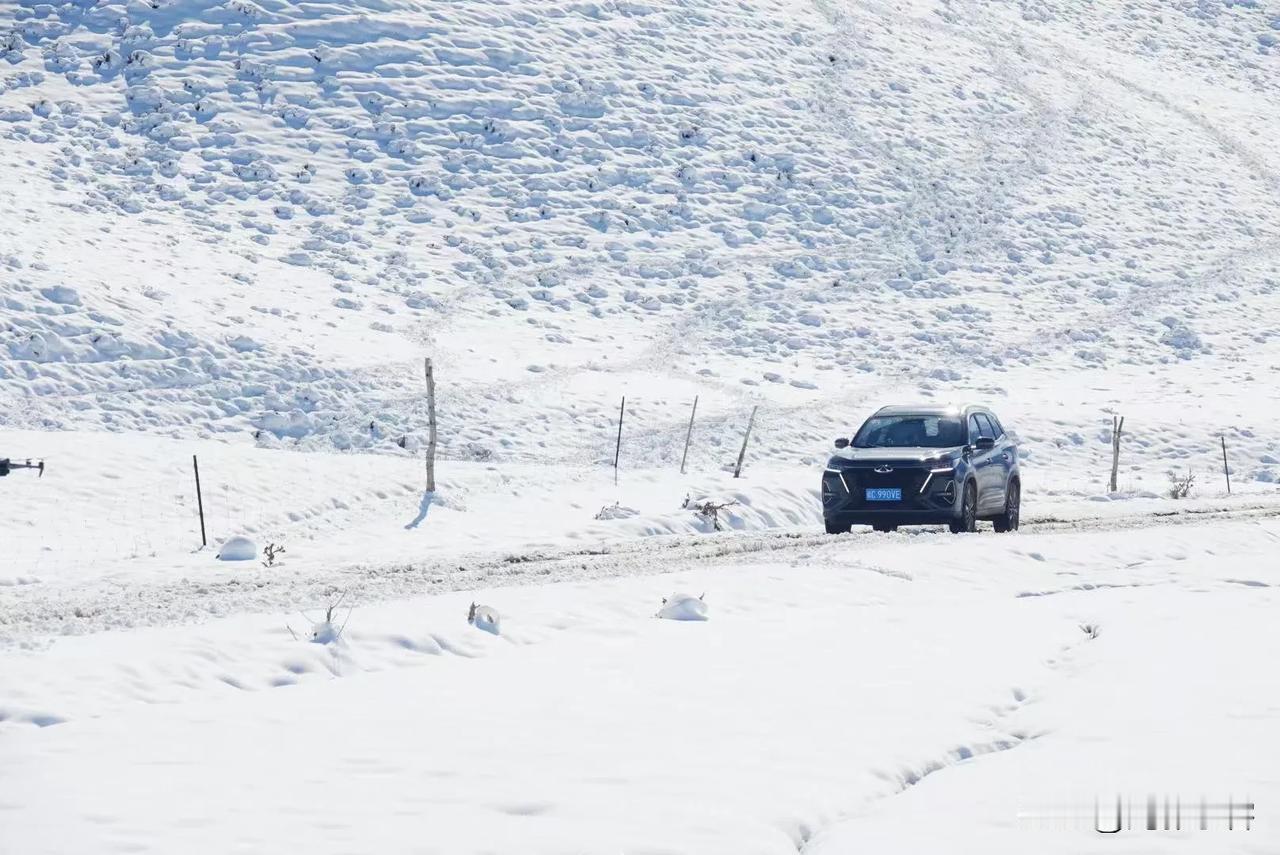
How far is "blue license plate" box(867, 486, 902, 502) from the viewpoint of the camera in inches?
651

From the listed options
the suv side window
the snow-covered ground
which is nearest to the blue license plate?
the suv side window

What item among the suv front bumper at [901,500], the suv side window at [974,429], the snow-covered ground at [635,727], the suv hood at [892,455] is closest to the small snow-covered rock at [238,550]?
the snow-covered ground at [635,727]

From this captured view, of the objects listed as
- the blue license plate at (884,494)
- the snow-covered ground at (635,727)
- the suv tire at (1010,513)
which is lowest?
the suv tire at (1010,513)

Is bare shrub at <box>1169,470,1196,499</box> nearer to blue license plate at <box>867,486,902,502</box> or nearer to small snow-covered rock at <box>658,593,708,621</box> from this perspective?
blue license plate at <box>867,486,902,502</box>

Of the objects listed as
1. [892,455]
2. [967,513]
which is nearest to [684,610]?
[892,455]

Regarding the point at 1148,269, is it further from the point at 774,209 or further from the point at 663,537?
the point at 663,537

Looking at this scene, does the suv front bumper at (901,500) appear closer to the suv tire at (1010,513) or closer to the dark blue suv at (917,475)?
the dark blue suv at (917,475)

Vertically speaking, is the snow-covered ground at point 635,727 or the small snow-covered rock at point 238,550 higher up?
the snow-covered ground at point 635,727

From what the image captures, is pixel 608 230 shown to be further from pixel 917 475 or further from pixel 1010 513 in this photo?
pixel 917 475

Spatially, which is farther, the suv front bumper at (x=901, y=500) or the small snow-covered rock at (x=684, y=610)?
the suv front bumper at (x=901, y=500)

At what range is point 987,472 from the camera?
17453 millimetres

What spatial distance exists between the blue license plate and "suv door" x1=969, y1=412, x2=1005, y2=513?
1.11 meters

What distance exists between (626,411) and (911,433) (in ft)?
36.2

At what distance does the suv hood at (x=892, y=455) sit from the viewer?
1653 centimetres
